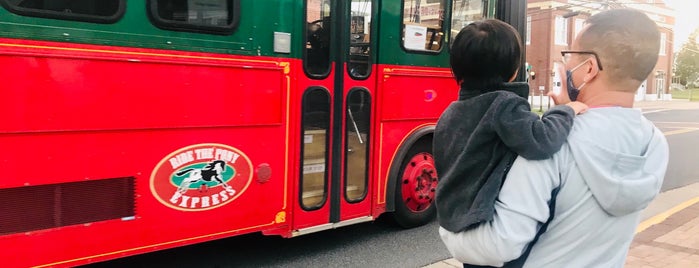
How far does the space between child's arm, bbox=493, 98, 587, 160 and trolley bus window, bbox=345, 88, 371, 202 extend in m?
3.18

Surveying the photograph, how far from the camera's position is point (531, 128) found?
1.37 meters

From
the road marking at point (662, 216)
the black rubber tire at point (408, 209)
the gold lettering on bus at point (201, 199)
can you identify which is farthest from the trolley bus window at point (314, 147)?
the road marking at point (662, 216)

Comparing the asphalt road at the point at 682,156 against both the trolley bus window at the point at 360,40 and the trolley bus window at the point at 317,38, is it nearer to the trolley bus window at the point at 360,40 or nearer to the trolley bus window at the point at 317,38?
the trolley bus window at the point at 360,40

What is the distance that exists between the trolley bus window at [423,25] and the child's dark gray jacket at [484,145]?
359 centimetres

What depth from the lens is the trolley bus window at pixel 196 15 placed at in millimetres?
3469

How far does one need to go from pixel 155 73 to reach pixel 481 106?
100.0 inches

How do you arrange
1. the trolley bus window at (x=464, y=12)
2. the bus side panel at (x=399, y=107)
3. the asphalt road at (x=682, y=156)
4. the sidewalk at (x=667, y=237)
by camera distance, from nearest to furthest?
the sidewalk at (x=667, y=237), the bus side panel at (x=399, y=107), the trolley bus window at (x=464, y=12), the asphalt road at (x=682, y=156)

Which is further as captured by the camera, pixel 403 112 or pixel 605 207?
pixel 403 112

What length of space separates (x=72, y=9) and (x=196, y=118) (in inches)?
38.2

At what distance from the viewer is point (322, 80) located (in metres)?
4.34

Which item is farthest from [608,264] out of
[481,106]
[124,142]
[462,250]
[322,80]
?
[322,80]

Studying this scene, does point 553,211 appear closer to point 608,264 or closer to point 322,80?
point 608,264

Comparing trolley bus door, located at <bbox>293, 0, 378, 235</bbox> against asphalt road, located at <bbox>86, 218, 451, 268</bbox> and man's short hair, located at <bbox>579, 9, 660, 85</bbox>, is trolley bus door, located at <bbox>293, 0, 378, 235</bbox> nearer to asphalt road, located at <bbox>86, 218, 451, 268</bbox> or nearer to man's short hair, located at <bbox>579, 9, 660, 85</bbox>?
asphalt road, located at <bbox>86, 218, 451, 268</bbox>

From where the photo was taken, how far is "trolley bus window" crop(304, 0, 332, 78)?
4246 mm
